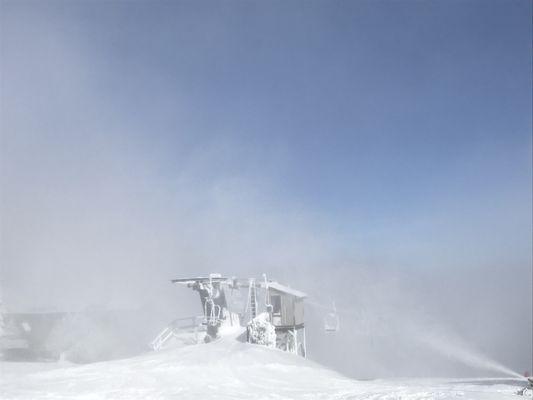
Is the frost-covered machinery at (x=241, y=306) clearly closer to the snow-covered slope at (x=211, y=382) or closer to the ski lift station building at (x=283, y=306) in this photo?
the ski lift station building at (x=283, y=306)

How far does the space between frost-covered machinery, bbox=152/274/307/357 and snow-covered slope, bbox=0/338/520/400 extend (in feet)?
27.7

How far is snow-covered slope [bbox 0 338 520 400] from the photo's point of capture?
14320mm

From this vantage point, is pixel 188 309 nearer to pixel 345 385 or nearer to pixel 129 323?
pixel 129 323

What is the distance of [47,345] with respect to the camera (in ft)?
162

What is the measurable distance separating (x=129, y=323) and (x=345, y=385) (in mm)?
49889

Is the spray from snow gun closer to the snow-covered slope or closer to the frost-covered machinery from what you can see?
the frost-covered machinery

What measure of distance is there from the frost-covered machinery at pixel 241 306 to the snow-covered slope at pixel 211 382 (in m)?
8.44

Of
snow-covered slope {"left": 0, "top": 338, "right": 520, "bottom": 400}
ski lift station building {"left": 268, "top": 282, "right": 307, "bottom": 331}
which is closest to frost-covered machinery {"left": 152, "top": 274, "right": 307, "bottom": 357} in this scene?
ski lift station building {"left": 268, "top": 282, "right": 307, "bottom": 331}

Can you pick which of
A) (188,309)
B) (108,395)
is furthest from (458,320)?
(108,395)

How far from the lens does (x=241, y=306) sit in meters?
30.9

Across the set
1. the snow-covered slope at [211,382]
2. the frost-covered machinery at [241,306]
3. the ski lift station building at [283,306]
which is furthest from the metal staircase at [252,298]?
the snow-covered slope at [211,382]

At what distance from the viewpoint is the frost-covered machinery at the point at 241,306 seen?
29703 mm

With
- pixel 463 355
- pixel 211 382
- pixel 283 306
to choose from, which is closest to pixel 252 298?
pixel 283 306

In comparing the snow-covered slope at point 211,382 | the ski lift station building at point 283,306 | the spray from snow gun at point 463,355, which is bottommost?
the spray from snow gun at point 463,355
